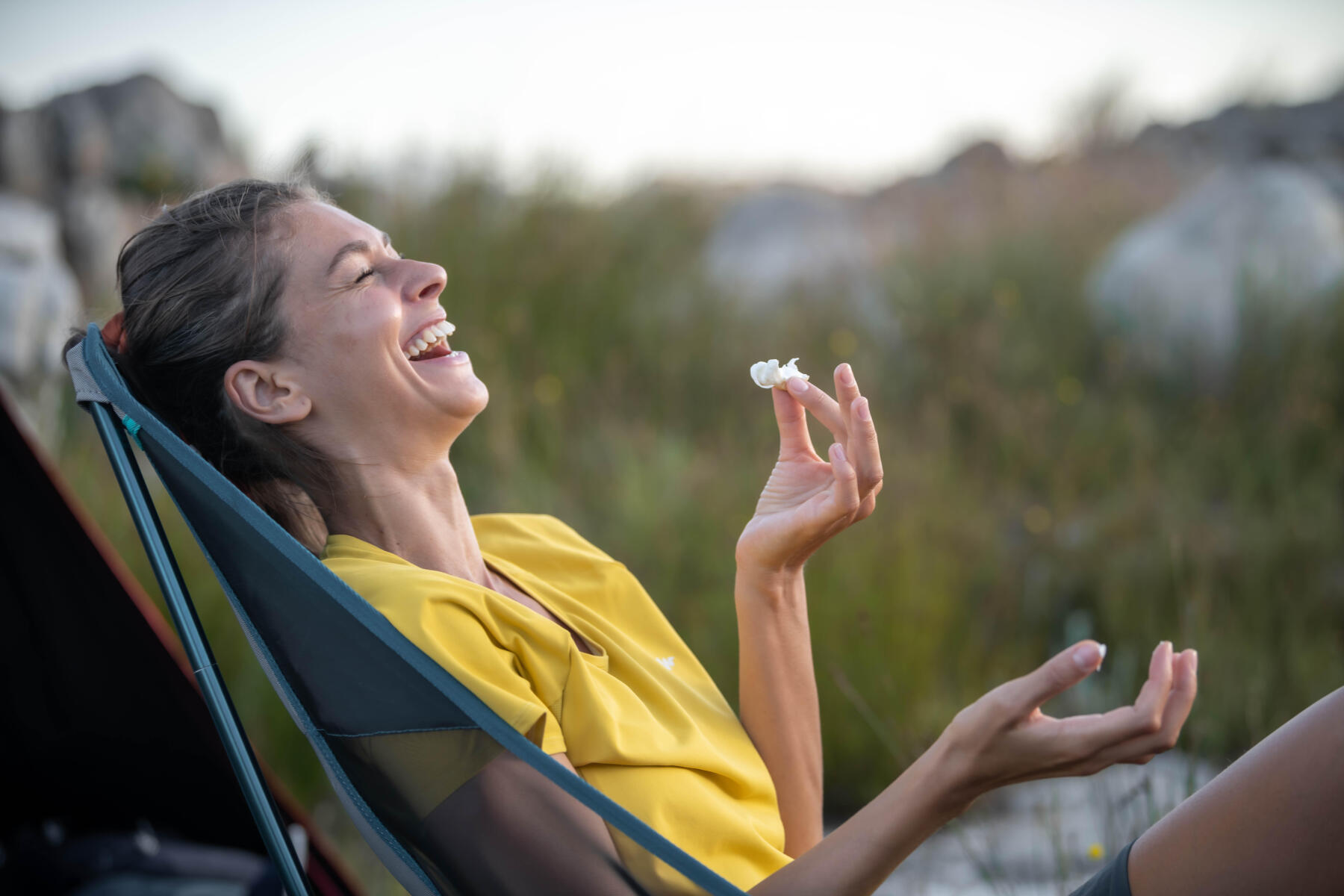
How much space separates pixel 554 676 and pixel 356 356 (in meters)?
0.61

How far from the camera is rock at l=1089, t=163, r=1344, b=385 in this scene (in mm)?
5629

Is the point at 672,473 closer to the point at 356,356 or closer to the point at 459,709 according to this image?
the point at 356,356

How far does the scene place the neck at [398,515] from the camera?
160 cm

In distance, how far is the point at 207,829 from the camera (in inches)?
94.3

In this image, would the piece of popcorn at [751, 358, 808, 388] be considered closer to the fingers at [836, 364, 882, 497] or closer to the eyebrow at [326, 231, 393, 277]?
the fingers at [836, 364, 882, 497]

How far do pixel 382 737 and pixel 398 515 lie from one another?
16.7 inches

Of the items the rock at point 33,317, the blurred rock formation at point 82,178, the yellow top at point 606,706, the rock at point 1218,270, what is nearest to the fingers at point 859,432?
the yellow top at point 606,706

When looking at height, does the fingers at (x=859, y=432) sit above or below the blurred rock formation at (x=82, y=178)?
below

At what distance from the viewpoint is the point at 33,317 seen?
534 centimetres

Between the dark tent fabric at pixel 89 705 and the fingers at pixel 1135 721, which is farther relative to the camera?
the dark tent fabric at pixel 89 705

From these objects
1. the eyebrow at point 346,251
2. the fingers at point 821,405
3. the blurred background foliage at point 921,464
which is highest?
the eyebrow at point 346,251

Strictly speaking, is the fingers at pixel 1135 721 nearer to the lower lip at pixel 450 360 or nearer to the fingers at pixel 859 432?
the fingers at pixel 859 432

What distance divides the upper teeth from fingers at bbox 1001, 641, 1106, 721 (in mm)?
1045

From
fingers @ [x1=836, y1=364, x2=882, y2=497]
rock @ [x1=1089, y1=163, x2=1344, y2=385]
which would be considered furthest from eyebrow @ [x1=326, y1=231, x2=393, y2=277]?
rock @ [x1=1089, y1=163, x2=1344, y2=385]
